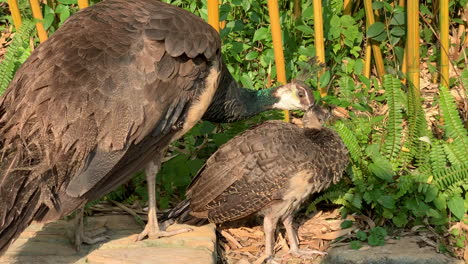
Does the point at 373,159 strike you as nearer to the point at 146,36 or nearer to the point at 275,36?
the point at 275,36

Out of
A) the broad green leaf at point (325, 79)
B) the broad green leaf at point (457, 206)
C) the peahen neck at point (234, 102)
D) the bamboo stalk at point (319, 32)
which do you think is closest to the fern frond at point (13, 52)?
the peahen neck at point (234, 102)

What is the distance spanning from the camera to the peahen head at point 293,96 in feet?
17.0

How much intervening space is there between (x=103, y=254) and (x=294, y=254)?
3.87ft

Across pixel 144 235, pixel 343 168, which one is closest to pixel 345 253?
pixel 343 168

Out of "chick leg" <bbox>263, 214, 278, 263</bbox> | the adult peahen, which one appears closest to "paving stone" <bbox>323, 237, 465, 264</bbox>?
"chick leg" <bbox>263, 214, 278, 263</bbox>

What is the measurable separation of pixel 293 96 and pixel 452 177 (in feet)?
3.80

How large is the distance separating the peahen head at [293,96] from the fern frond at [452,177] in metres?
0.94

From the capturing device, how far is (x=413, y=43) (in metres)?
5.55

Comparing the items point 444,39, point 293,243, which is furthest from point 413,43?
point 293,243

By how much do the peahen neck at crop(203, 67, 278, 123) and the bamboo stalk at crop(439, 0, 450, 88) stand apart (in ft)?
4.22

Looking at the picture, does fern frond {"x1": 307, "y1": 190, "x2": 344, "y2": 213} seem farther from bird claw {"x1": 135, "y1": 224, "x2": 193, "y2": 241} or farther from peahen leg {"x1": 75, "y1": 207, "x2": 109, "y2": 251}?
peahen leg {"x1": 75, "y1": 207, "x2": 109, "y2": 251}

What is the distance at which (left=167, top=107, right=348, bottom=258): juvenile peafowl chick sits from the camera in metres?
4.54

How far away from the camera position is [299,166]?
4539 mm

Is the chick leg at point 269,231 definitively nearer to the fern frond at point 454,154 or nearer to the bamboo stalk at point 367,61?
the fern frond at point 454,154
